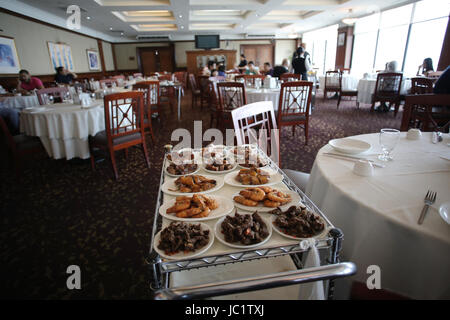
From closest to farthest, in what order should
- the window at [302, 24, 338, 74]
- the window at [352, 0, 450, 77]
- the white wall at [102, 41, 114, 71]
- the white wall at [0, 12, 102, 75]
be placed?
the white wall at [0, 12, 102, 75], the window at [352, 0, 450, 77], the window at [302, 24, 338, 74], the white wall at [102, 41, 114, 71]

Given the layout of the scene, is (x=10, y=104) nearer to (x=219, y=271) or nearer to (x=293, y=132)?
(x=293, y=132)

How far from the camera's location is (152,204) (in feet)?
8.05

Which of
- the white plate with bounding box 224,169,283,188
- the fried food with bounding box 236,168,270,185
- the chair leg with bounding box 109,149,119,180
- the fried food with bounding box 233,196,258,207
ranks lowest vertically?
the chair leg with bounding box 109,149,119,180

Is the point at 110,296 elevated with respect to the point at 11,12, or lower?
lower

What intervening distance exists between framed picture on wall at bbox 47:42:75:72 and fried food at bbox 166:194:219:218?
962 centimetres

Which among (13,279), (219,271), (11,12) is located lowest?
(13,279)

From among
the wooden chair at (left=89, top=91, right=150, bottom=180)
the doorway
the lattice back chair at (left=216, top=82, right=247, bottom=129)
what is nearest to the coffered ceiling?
the doorway

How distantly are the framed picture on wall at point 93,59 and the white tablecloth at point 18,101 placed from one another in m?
7.43

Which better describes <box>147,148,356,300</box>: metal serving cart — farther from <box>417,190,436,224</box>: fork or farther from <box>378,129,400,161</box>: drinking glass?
<box>378,129,400,161</box>: drinking glass

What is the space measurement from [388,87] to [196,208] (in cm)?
628

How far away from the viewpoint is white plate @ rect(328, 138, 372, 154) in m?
1.26

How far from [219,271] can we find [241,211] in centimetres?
27

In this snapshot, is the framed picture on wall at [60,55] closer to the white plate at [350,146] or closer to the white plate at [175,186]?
the white plate at [175,186]

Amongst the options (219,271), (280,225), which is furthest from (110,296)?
(280,225)
